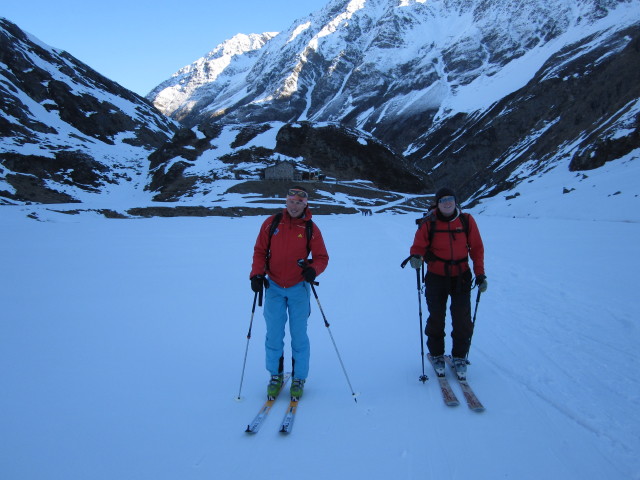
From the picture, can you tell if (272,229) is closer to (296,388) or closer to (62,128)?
(296,388)

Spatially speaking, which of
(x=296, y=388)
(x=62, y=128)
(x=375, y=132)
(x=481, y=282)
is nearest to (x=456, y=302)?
(x=481, y=282)

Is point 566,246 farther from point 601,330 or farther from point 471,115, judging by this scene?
point 471,115

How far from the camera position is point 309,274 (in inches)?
164

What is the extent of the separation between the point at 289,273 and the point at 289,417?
1512 millimetres

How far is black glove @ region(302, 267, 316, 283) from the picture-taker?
4141 millimetres

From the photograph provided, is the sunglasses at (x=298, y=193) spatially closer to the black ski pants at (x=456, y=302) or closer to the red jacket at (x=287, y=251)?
the red jacket at (x=287, y=251)

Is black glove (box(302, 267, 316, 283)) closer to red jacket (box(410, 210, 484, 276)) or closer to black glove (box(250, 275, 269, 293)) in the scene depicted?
black glove (box(250, 275, 269, 293))

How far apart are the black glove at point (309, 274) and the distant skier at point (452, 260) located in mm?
1317

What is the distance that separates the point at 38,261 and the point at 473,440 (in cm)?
1325

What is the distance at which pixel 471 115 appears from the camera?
112688 millimetres

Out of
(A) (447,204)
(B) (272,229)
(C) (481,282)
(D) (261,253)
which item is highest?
(A) (447,204)

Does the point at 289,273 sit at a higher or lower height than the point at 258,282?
higher

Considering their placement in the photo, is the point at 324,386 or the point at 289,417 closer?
the point at 289,417

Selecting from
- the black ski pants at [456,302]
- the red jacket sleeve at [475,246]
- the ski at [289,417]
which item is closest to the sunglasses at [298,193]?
the black ski pants at [456,302]
